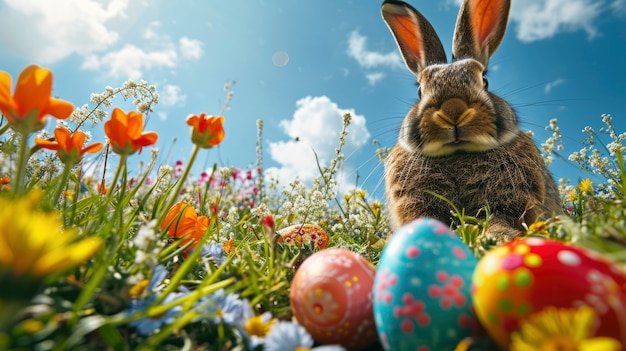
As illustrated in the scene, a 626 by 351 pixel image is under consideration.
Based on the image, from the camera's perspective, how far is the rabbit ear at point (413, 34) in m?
3.49

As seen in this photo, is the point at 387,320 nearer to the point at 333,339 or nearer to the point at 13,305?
the point at 333,339

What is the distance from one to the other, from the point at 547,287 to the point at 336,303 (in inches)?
23.9

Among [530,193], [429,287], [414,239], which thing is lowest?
[429,287]

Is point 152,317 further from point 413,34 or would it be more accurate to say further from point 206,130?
point 413,34

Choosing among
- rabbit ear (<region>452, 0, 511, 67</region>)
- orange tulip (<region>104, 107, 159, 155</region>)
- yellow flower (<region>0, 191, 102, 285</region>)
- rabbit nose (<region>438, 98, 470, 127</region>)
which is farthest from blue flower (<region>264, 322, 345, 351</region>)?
rabbit ear (<region>452, 0, 511, 67</region>)

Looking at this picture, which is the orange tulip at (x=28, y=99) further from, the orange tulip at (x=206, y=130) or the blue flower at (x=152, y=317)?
the blue flower at (x=152, y=317)

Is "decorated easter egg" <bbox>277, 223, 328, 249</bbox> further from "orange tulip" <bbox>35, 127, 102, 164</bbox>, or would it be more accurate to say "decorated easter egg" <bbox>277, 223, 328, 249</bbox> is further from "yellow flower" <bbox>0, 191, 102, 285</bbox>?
"yellow flower" <bbox>0, 191, 102, 285</bbox>

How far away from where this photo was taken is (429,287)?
1146mm

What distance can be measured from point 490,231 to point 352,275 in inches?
46.9

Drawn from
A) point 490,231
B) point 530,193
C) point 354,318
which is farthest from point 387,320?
point 530,193

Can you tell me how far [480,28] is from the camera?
3350 mm

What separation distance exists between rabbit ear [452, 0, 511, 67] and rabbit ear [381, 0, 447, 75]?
0.18m

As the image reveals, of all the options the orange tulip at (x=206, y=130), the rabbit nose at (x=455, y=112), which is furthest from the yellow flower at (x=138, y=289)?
the rabbit nose at (x=455, y=112)

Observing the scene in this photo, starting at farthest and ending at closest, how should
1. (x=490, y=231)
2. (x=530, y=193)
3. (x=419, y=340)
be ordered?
(x=530, y=193) < (x=490, y=231) < (x=419, y=340)
